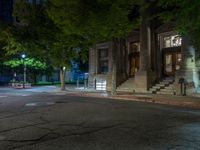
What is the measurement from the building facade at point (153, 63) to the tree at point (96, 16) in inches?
171

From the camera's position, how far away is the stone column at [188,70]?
2586 centimetres

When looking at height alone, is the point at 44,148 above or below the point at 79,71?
below

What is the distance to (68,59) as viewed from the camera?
34.0 meters

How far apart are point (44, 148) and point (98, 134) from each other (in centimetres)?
202

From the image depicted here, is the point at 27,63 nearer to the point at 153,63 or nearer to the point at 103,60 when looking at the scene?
the point at 103,60

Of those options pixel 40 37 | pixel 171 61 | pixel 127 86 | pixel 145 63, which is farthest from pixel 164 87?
pixel 40 37

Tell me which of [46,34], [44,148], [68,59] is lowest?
[44,148]

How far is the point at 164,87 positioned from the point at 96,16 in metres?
9.34

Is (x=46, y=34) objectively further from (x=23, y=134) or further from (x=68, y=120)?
(x=23, y=134)

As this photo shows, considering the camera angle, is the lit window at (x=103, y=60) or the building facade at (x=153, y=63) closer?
the building facade at (x=153, y=63)

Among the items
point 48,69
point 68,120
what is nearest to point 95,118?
point 68,120

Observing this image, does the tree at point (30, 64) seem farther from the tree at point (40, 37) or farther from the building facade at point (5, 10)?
the tree at point (40, 37)

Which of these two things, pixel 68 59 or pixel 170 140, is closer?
pixel 170 140

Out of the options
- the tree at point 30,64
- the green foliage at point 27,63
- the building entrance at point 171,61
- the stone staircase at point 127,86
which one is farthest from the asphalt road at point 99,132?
the green foliage at point 27,63
